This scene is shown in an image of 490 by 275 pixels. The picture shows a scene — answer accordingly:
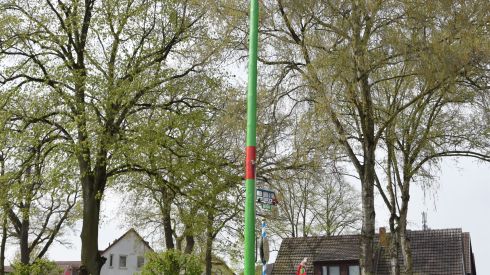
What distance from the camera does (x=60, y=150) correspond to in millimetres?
19312

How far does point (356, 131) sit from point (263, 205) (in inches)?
475

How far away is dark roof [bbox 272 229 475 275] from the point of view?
37.9 meters

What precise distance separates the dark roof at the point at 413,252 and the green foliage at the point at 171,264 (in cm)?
2054

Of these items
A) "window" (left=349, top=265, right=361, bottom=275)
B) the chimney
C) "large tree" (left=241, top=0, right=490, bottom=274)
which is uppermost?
"large tree" (left=241, top=0, right=490, bottom=274)

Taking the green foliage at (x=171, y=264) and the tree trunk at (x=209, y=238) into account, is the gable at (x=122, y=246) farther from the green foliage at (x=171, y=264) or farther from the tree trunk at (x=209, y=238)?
the green foliage at (x=171, y=264)

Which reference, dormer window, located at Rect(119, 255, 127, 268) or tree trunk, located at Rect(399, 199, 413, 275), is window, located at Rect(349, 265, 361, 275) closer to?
tree trunk, located at Rect(399, 199, 413, 275)

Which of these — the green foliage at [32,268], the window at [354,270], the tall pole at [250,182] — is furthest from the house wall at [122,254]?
the tall pole at [250,182]

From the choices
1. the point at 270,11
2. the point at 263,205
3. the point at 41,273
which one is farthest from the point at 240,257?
the point at 263,205

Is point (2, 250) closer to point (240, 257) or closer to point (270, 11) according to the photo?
point (240, 257)

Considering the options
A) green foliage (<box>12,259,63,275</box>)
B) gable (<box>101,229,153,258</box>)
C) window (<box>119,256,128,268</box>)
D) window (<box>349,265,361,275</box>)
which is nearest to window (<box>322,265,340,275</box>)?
window (<box>349,265,361,275</box>)

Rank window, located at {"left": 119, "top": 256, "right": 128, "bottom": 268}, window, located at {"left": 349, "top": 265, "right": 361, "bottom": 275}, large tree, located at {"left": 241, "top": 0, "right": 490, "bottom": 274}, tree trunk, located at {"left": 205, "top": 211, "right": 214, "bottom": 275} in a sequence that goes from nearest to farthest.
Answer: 1. large tree, located at {"left": 241, "top": 0, "right": 490, "bottom": 274}
2. tree trunk, located at {"left": 205, "top": 211, "right": 214, "bottom": 275}
3. window, located at {"left": 349, "top": 265, "right": 361, "bottom": 275}
4. window, located at {"left": 119, "top": 256, "right": 128, "bottom": 268}

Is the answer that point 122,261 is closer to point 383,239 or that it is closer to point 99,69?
point 383,239

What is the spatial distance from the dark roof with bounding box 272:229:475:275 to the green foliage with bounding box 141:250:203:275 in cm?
2054

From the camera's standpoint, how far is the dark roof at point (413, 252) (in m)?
37.9
